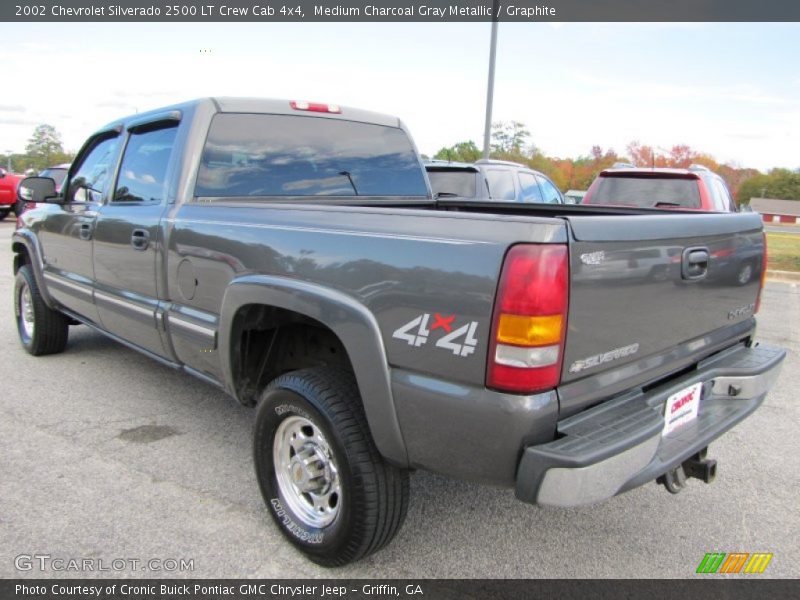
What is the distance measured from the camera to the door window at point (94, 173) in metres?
4.10

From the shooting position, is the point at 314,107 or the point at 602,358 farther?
the point at 314,107

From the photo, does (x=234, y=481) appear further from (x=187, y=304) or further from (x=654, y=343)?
(x=654, y=343)

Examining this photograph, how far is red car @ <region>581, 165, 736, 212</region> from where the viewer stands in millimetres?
7074

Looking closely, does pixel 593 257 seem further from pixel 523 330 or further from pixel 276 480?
pixel 276 480

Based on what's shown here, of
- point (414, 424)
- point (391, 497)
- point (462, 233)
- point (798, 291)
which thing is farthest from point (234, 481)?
point (798, 291)

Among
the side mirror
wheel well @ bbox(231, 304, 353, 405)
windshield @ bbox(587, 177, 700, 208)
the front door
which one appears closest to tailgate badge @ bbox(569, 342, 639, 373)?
wheel well @ bbox(231, 304, 353, 405)

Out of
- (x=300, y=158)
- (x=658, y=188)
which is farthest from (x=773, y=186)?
(x=300, y=158)

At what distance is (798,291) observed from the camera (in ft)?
33.5

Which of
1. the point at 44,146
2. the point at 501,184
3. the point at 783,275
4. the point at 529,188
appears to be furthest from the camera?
the point at 44,146

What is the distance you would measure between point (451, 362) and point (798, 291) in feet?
34.8

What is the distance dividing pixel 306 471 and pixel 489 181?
7061mm

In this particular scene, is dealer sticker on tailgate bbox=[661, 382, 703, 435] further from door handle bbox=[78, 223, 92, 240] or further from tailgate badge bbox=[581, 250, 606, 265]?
door handle bbox=[78, 223, 92, 240]

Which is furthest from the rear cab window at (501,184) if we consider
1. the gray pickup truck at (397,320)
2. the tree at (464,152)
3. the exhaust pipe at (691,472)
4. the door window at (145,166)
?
the tree at (464,152)

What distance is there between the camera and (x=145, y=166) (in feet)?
12.0
